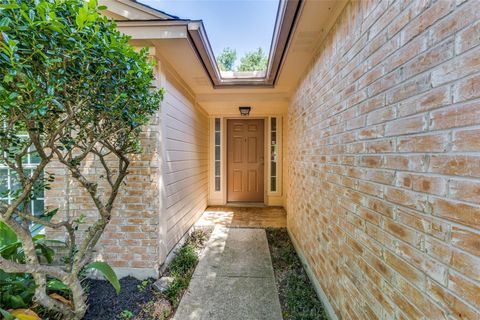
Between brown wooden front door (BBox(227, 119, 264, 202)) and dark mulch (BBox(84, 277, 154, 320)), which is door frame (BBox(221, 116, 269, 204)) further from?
dark mulch (BBox(84, 277, 154, 320))

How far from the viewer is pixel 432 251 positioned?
0.79m

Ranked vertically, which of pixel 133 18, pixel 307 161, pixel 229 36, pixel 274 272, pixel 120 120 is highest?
pixel 229 36

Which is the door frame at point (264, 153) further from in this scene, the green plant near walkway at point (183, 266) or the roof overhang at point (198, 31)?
the roof overhang at point (198, 31)

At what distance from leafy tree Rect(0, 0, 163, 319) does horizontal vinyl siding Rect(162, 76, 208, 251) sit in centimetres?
78

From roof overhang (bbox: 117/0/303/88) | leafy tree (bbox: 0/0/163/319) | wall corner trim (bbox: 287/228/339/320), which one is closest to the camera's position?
leafy tree (bbox: 0/0/163/319)

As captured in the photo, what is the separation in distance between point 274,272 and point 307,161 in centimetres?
131

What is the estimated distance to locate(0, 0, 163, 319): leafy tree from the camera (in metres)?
1.03

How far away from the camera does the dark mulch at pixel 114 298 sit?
180 centimetres

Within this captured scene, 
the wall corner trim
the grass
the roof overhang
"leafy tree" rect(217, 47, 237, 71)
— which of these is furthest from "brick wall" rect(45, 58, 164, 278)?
"leafy tree" rect(217, 47, 237, 71)

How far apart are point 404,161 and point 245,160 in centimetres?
458

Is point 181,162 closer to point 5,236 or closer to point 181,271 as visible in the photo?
point 181,271

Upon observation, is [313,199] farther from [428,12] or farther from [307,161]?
[428,12]

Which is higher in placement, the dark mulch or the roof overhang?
the roof overhang

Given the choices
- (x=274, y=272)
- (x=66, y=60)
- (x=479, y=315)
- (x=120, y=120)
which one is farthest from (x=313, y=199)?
(x=66, y=60)
